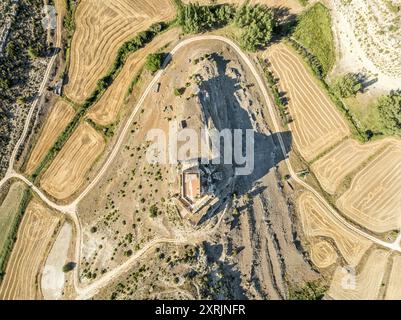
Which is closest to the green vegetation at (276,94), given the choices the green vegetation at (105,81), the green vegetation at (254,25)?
the green vegetation at (254,25)

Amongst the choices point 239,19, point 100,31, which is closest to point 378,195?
point 239,19

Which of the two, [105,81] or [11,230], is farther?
[105,81]

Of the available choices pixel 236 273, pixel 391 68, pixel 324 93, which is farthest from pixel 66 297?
pixel 391 68

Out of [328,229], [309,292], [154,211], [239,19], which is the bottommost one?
[309,292]

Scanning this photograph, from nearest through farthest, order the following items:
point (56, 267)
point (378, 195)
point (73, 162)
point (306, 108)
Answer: point (56, 267), point (378, 195), point (73, 162), point (306, 108)

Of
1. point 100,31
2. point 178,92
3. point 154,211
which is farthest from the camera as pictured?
point 100,31

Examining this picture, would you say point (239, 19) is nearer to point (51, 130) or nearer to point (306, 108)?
point (306, 108)

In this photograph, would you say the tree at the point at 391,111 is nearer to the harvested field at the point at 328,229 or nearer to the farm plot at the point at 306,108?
the farm plot at the point at 306,108
